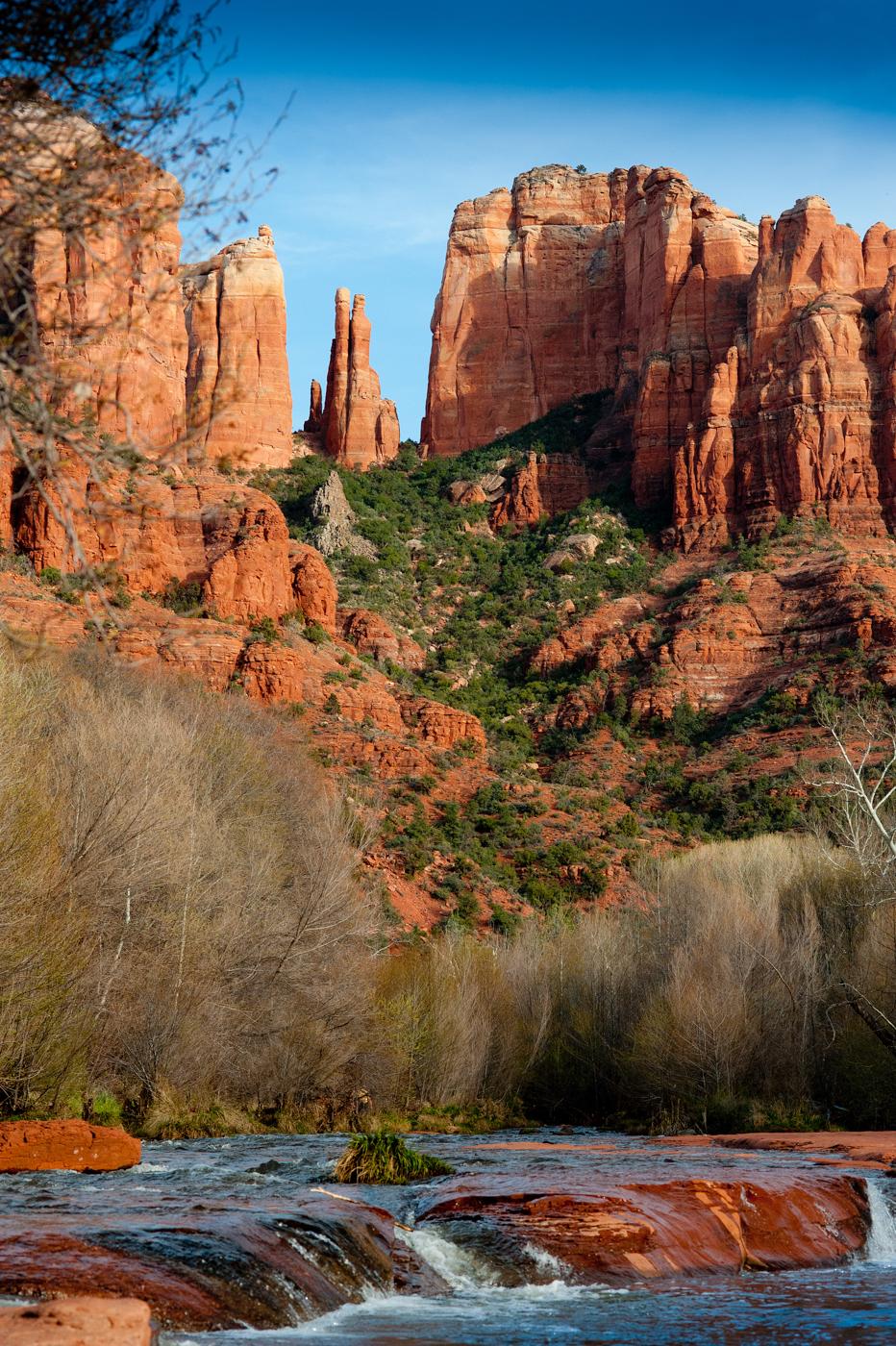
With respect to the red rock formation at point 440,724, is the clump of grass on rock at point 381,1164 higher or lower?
lower

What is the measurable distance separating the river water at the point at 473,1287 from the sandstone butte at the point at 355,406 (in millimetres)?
89459

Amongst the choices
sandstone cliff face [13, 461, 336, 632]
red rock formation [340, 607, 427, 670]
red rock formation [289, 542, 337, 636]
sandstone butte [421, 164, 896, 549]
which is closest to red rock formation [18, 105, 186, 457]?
sandstone cliff face [13, 461, 336, 632]

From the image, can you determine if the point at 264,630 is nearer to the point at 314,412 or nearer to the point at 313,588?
the point at 313,588

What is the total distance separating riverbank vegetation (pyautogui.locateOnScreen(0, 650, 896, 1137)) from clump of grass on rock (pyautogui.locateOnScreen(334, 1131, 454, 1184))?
567 centimetres

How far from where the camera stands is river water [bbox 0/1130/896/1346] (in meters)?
12.6

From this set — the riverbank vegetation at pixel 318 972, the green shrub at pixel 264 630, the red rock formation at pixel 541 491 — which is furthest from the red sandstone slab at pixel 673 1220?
the red rock formation at pixel 541 491

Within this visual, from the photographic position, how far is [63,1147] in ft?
65.9

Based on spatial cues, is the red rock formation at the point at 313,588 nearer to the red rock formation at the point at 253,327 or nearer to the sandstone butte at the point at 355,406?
the red rock formation at the point at 253,327

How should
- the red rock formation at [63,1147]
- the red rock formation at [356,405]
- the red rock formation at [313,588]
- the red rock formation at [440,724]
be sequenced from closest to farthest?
the red rock formation at [63,1147]
the red rock formation at [440,724]
the red rock formation at [313,588]
the red rock formation at [356,405]

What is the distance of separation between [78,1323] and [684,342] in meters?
92.7

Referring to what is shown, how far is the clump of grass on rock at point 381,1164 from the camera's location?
20.5 m

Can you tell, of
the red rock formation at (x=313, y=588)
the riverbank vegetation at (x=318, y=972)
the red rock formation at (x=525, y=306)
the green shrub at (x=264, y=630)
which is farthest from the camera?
the red rock formation at (x=525, y=306)

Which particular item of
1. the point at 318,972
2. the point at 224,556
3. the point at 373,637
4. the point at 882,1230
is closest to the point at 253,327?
the point at 373,637

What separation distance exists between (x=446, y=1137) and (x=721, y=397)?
65112 mm
